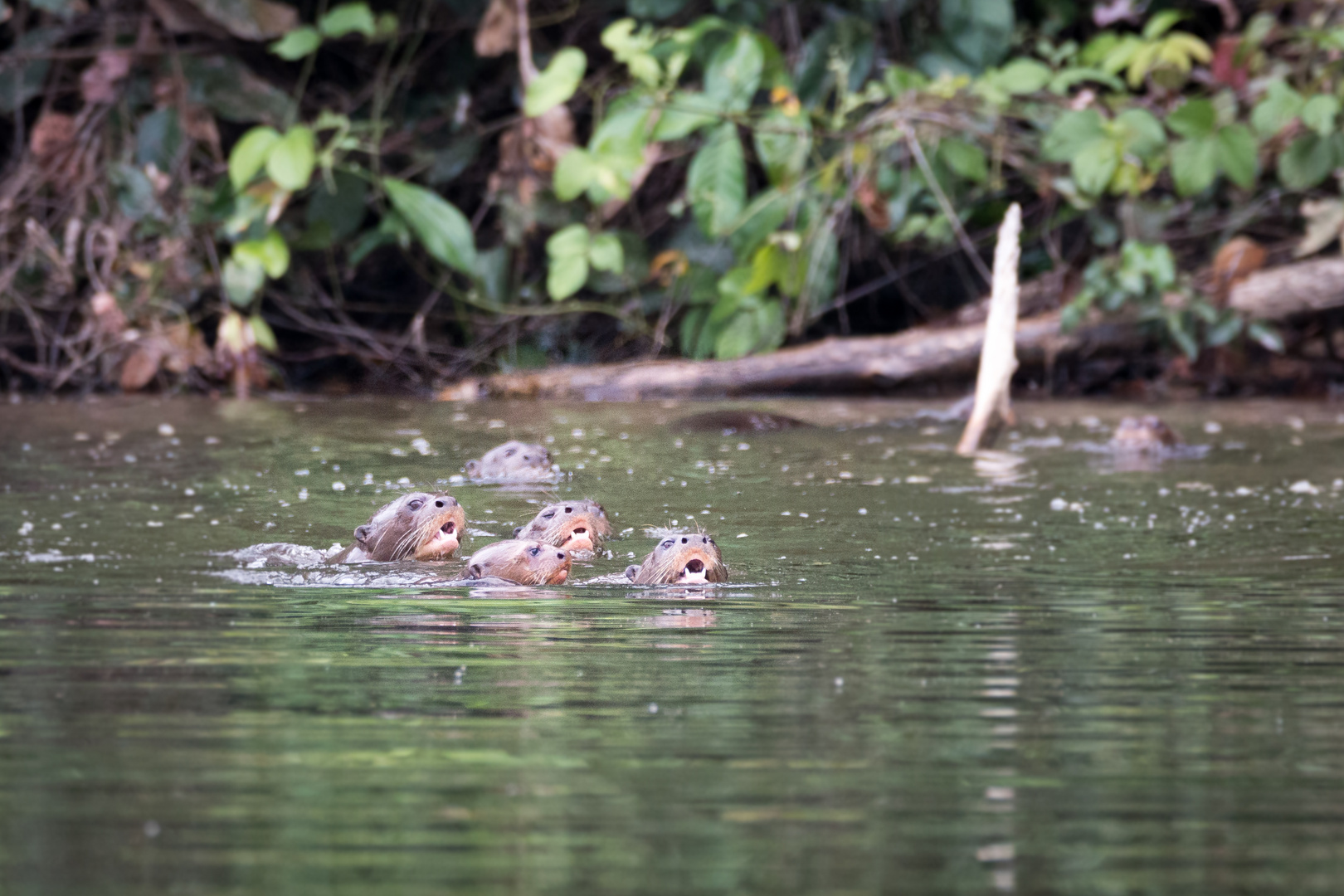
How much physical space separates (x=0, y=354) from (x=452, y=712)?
→ 31.5ft

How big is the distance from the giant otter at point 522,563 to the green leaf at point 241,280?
23.1ft

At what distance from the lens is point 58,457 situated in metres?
7.48

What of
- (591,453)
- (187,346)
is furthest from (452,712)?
(187,346)

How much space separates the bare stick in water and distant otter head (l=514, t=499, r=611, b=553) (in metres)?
2.31

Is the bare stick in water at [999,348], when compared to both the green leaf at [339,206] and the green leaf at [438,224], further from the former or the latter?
the green leaf at [339,206]

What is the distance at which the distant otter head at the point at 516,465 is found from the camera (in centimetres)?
690

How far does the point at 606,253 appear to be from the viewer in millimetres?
11219

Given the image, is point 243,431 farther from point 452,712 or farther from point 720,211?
point 452,712

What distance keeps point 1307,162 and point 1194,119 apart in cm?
75

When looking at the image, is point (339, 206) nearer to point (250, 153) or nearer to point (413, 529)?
point (250, 153)

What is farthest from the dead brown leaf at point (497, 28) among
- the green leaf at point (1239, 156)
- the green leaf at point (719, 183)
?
the green leaf at point (1239, 156)

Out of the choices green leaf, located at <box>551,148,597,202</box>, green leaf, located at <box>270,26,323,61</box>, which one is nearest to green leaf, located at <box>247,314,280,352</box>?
green leaf, located at <box>270,26,323,61</box>

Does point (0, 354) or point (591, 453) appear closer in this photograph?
point (591, 453)

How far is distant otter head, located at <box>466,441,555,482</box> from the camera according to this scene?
6.90 m
